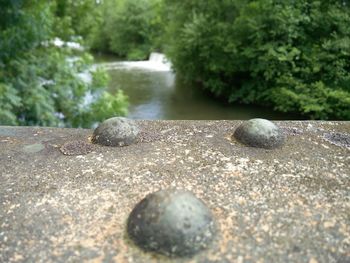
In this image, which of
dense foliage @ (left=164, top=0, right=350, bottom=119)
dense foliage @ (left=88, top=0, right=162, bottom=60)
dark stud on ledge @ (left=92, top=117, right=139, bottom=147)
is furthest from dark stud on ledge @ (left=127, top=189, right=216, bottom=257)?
dense foliage @ (left=88, top=0, right=162, bottom=60)

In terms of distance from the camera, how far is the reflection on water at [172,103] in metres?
10.6

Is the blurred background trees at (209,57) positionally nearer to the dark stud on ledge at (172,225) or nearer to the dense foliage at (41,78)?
the dense foliage at (41,78)

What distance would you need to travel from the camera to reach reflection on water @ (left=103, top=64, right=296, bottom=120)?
1064cm

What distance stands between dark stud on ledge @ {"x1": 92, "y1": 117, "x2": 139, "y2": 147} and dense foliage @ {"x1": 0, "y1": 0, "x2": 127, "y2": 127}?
8.73 feet

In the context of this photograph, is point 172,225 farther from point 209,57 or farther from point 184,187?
point 209,57

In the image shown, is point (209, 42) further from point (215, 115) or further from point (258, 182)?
point (258, 182)

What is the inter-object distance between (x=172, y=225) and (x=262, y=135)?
1353mm

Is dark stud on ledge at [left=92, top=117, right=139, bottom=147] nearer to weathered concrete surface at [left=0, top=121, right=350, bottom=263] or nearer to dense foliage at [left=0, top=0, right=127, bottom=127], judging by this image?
weathered concrete surface at [left=0, top=121, right=350, bottom=263]

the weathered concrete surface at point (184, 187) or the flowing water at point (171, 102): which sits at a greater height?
the weathered concrete surface at point (184, 187)

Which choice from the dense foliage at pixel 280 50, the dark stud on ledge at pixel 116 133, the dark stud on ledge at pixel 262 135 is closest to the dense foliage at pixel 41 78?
the dark stud on ledge at pixel 116 133

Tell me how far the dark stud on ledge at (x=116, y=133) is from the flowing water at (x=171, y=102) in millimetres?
7386

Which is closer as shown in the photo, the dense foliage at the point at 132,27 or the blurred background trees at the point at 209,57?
the blurred background trees at the point at 209,57

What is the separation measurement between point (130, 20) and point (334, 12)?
70.6ft

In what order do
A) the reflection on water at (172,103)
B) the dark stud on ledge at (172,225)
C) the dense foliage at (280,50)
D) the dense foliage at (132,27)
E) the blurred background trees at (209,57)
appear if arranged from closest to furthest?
1. the dark stud on ledge at (172,225)
2. the blurred background trees at (209,57)
3. the dense foliage at (280,50)
4. the reflection on water at (172,103)
5. the dense foliage at (132,27)
